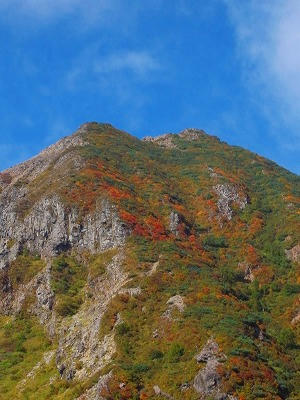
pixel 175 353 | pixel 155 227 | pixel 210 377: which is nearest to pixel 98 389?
pixel 175 353

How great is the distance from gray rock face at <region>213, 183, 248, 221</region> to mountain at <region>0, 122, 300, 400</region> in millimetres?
325

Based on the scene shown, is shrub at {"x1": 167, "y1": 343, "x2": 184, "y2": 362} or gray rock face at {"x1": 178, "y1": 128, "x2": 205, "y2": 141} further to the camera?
gray rock face at {"x1": 178, "y1": 128, "x2": 205, "y2": 141}

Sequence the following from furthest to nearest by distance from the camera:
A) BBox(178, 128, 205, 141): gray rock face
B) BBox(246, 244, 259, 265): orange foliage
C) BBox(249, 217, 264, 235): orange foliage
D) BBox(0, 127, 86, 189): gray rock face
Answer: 1. BBox(178, 128, 205, 141): gray rock face
2. BBox(0, 127, 86, 189): gray rock face
3. BBox(249, 217, 264, 235): orange foliage
4. BBox(246, 244, 259, 265): orange foliage

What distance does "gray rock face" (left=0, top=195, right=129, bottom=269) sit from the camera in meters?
80.7

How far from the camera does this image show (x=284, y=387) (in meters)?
44.9

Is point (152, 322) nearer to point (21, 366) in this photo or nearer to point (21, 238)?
point (21, 366)

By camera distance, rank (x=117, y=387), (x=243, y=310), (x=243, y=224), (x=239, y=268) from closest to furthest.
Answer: (x=117, y=387) < (x=243, y=310) < (x=239, y=268) < (x=243, y=224)

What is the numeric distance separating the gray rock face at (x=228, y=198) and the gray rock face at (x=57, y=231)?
26697 mm

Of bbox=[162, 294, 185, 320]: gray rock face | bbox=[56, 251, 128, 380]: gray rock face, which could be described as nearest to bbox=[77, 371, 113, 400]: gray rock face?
bbox=[56, 251, 128, 380]: gray rock face

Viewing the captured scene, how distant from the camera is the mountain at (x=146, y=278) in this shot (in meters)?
47.1

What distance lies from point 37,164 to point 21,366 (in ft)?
224

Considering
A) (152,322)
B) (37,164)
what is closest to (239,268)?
(152,322)

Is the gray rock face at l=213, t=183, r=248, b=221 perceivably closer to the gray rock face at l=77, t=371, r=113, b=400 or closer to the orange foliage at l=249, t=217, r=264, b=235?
the orange foliage at l=249, t=217, r=264, b=235

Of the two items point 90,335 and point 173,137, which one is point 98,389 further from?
point 173,137
